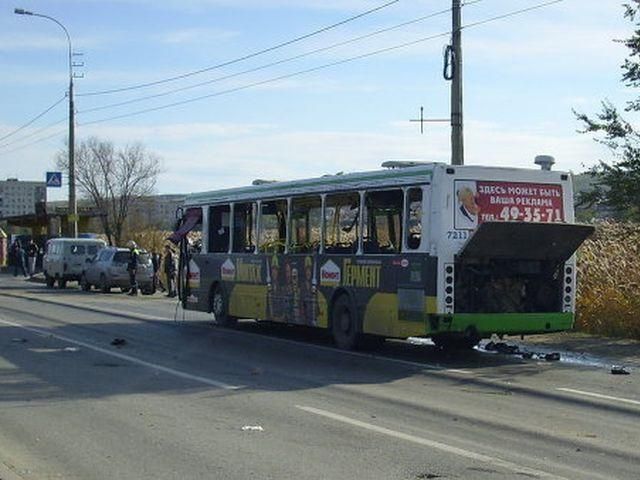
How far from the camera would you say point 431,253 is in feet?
45.8

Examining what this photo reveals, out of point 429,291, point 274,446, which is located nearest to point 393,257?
point 429,291

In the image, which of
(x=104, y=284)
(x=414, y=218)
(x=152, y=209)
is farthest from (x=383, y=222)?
(x=152, y=209)

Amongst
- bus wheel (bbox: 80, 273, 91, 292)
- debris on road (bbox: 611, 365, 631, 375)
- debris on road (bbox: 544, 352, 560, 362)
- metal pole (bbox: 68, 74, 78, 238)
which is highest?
metal pole (bbox: 68, 74, 78, 238)

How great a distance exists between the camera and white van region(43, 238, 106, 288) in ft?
129

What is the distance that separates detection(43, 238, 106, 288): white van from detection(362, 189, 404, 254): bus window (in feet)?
84.8

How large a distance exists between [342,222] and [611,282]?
22.4 feet

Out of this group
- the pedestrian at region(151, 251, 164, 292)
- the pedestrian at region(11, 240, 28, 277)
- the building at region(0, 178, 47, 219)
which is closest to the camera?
the pedestrian at region(151, 251, 164, 292)

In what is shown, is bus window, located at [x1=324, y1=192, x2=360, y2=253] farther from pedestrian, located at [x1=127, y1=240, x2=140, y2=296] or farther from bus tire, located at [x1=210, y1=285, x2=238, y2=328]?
pedestrian, located at [x1=127, y1=240, x2=140, y2=296]

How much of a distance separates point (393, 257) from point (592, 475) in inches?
293

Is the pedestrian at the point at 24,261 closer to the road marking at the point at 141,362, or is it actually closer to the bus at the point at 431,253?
the road marking at the point at 141,362

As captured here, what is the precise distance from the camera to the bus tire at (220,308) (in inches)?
791

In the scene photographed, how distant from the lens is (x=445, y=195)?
45.8 feet

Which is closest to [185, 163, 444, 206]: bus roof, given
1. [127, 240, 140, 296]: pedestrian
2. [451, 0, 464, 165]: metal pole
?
[451, 0, 464, 165]: metal pole

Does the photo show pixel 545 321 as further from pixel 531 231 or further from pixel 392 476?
pixel 392 476
